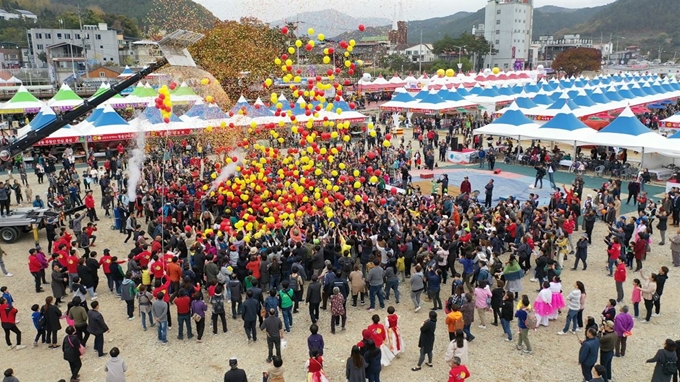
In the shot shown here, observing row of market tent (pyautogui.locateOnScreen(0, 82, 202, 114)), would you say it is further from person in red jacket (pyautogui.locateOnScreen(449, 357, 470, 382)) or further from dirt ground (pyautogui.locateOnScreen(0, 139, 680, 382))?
person in red jacket (pyautogui.locateOnScreen(449, 357, 470, 382))

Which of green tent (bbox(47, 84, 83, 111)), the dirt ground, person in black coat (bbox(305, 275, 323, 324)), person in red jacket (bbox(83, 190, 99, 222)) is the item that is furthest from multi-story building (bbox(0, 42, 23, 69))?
person in black coat (bbox(305, 275, 323, 324))

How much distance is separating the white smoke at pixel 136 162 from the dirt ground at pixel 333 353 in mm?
6185

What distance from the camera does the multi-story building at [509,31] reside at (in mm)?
100125

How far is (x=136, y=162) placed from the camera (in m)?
21.2

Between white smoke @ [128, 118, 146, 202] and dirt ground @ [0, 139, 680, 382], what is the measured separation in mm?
6185

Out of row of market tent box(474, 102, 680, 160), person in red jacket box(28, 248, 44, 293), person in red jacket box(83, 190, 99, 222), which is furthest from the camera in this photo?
row of market tent box(474, 102, 680, 160)

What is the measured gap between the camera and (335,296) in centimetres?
831

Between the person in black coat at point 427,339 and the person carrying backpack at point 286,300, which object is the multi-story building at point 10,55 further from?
the person in black coat at point 427,339

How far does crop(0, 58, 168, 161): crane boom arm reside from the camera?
11.4 meters

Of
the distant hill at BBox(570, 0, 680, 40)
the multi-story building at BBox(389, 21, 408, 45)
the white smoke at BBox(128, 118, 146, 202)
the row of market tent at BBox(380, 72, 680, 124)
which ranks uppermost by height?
the distant hill at BBox(570, 0, 680, 40)

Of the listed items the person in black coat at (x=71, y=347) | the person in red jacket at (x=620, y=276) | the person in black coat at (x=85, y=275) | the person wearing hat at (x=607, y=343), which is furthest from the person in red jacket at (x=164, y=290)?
the person in red jacket at (x=620, y=276)

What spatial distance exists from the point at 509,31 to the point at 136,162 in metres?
95.2

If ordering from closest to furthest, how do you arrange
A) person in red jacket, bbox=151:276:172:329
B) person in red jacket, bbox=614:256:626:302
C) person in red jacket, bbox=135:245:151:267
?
person in red jacket, bbox=151:276:172:329 → person in red jacket, bbox=614:256:626:302 → person in red jacket, bbox=135:245:151:267

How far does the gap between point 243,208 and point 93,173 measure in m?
9.50
